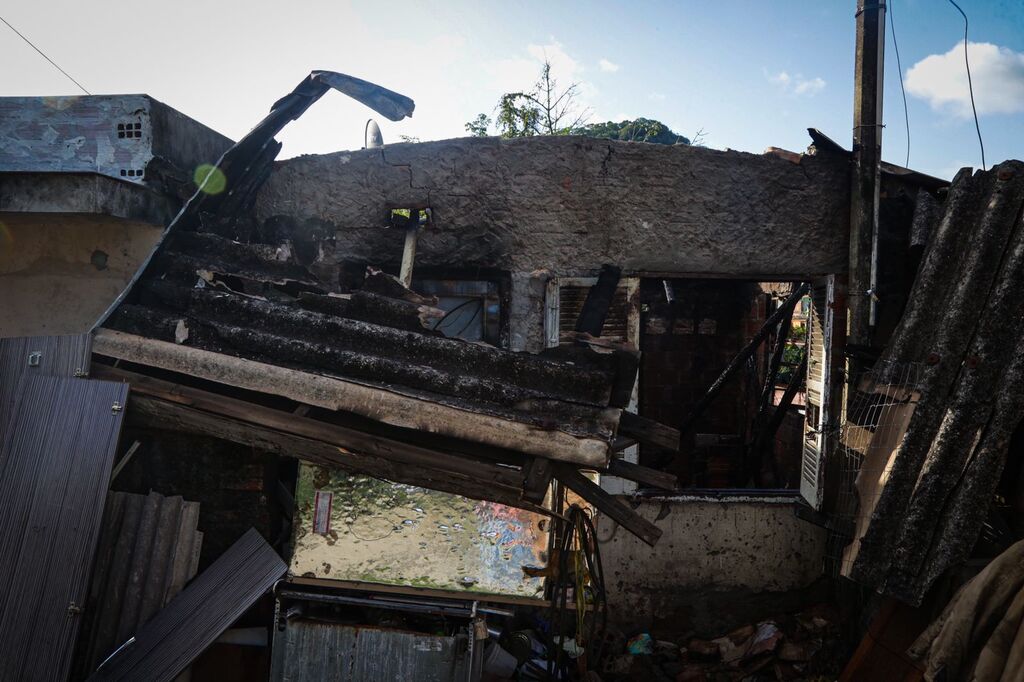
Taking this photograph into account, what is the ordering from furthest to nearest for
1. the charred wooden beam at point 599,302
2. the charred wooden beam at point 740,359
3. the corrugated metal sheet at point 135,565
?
the charred wooden beam at point 740,359 → the charred wooden beam at point 599,302 → the corrugated metal sheet at point 135,565

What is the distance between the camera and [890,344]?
395cm

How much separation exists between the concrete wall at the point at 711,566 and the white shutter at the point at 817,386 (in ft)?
0.95

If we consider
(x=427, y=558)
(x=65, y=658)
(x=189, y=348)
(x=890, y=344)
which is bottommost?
(x=65, y=658)

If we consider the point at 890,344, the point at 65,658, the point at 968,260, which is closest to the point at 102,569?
the point at 65,658

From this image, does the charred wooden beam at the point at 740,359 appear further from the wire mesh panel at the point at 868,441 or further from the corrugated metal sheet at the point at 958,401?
the corrugated metal sheet at the point at 958,401

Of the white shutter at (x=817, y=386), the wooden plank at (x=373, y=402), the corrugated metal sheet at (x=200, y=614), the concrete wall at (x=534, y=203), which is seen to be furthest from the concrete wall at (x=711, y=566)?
the corrugated metal sheet at (x=200, y=614)

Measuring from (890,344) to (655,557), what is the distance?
216 cm

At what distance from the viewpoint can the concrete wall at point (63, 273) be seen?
4.53m

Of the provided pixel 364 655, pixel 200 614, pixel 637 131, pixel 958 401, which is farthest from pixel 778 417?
pixel 637 131

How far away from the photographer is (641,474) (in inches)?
109

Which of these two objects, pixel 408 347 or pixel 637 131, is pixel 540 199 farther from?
pixel 637 131

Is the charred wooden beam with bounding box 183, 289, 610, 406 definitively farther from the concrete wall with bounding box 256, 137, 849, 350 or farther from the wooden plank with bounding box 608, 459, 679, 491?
the concrete wall with bounding box 256, 137, 849, 350

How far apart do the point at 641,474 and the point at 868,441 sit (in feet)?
6.76

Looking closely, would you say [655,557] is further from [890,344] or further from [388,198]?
[388,198]
